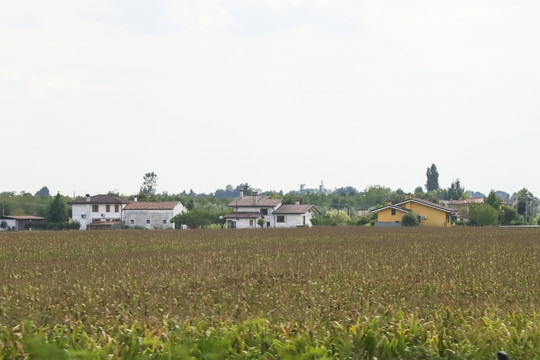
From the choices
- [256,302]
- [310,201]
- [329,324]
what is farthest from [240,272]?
[310,201]

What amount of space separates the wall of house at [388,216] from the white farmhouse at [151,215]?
28594 mm

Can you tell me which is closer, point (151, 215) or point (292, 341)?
point (292, 341)

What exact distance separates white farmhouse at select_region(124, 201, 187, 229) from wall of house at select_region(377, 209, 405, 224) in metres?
28.6

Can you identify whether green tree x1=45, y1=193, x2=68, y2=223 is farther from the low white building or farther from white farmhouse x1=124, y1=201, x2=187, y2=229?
the low white building

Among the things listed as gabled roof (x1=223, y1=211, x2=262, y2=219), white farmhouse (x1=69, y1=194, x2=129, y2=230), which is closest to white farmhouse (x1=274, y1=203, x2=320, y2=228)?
gabled roof (x1=223, y1=211, x2=262, y2=219)

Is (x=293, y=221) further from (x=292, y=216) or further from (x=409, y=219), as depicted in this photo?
(x=409, y=219)

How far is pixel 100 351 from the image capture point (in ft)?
26.5

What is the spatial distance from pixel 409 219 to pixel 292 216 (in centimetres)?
1836

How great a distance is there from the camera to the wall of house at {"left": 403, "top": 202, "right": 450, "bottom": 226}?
96.2 meters

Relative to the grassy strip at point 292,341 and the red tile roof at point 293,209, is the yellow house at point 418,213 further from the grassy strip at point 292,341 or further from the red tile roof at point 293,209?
the grassy strip at point 292,341

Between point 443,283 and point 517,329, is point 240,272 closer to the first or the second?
point 443,283

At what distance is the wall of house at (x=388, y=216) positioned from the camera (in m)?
97.6

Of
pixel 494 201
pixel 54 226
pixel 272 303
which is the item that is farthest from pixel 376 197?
pixel 272 303

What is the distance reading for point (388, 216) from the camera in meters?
98.5
